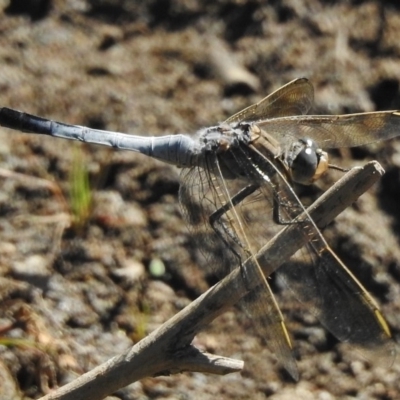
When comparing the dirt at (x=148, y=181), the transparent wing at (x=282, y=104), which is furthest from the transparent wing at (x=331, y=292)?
the dirt at (x=148, y=181)

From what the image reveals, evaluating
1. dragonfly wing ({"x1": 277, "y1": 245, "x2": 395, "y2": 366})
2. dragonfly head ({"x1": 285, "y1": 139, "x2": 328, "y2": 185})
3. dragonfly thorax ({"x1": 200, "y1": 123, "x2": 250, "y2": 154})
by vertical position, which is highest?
dragonfly thorax ({"x1": 200, "y1": 123, "x2": 250, "y2": 154})

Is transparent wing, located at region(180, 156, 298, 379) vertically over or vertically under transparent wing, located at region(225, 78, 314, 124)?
under

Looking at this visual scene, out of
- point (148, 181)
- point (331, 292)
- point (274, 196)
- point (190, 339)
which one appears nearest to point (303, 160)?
point (274, 196)

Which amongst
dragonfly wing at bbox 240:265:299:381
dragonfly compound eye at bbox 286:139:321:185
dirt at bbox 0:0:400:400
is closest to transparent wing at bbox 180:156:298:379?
dragonfly wing at bbox 240:265:299:381

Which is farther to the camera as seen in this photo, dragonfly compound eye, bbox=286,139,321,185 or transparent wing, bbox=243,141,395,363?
dragonfly compound eye, bbox=286,139,321,185

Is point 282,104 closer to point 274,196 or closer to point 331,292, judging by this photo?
point 274,196

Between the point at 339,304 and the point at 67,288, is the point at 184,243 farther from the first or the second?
the point at 339,304

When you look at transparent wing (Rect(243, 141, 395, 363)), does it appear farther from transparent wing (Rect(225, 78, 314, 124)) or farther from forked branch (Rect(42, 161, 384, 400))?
transparent wing (Rect(225, 78, 314, 124))

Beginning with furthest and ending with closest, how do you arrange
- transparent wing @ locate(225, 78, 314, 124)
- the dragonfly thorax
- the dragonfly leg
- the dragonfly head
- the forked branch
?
1. transparent wing @ locate(225, 78, 314, 124)
2. the dragonfly thorax
3. the dragonfly head
4. the dragonfly leg
5. the forked branch
